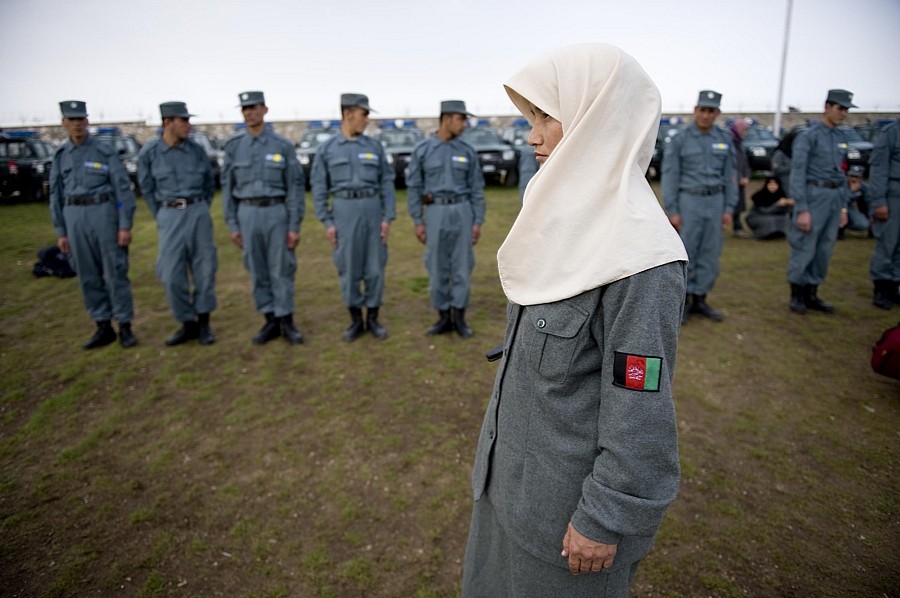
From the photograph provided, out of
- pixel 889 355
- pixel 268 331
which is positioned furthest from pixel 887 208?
pixel 268 331

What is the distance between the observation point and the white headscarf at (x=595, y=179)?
1.20m

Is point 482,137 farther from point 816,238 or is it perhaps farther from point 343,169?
point 343,169

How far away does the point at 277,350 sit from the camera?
510cm

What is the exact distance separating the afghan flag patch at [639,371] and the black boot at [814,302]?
5810mm

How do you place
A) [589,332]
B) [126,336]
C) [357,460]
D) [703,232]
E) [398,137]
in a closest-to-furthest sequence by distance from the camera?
[589,332] → [357,460] → [126,336] → [703,232] → [398,137]

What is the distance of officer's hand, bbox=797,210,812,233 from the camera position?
5488 mm

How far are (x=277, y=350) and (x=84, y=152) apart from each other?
257 cm

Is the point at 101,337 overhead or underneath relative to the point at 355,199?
underneath

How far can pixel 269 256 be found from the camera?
204 inches

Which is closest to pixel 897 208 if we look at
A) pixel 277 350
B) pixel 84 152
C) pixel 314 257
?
pixel 277 350

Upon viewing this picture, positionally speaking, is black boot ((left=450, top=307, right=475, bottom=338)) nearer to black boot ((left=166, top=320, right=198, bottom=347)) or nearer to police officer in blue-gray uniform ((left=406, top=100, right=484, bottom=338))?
police officer in blue-gray uniform ((left=406, top=100, right=484, bottom=338))

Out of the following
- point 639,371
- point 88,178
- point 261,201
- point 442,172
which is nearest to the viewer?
point 639,371

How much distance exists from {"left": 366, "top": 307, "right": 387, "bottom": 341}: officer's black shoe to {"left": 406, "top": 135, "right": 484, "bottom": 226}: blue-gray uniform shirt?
3.33 feet

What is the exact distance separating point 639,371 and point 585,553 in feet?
1.55
